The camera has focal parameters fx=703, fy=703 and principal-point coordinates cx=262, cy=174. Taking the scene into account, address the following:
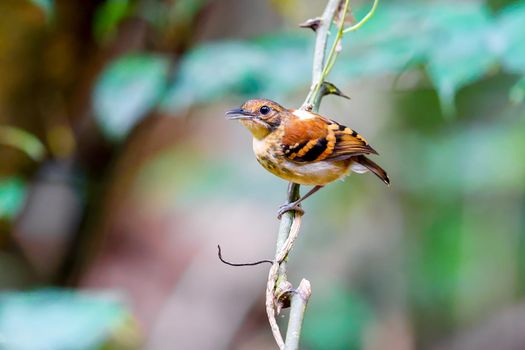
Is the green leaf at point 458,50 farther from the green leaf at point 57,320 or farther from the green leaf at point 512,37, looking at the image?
the green leaf at point 57,320

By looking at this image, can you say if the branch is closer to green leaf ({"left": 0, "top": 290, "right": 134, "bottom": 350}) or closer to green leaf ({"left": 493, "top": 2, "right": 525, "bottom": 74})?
green leaf ({"left": 493, "top": 2, "right": 525, "bottom": 74})

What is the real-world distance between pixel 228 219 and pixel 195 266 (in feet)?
1.58

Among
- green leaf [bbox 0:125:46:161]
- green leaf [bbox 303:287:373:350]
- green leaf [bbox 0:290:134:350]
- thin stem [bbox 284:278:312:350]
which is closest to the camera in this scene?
thin stem [bbox 284:278:312:350]

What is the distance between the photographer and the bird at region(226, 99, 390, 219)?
2.31 meters

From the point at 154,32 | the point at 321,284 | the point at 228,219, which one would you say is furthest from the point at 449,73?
the point at 228,219

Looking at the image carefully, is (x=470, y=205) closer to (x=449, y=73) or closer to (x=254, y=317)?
(x=254, y=317)

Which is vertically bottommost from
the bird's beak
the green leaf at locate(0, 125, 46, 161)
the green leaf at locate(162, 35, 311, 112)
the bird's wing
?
the bird's wing

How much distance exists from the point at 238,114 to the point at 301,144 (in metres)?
0.24

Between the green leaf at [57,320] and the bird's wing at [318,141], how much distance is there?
3.15 ft

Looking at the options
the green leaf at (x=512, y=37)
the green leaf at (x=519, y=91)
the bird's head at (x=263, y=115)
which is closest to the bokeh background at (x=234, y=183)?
the green leaf at (x=512, y=37)

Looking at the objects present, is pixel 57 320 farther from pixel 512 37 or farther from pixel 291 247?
pixel 512 37

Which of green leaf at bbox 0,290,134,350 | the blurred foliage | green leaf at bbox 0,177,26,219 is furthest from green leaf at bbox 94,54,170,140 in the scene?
green leaf at bbox 0,290,134,350

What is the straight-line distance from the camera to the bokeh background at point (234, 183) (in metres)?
2.78

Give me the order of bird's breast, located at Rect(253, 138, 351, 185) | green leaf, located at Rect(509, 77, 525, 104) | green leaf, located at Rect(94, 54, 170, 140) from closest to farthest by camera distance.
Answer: green leaf, located at Rect(509, 77, 525, 104)
bird's breast, located at Rect(253, 138, 351, 185)
green leaf, located at Rect(94, 54, 170, 140)
